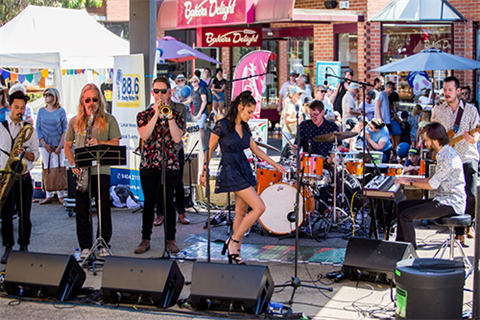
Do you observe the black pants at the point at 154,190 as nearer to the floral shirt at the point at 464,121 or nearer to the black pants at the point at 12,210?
the black pants at the point at 12,210

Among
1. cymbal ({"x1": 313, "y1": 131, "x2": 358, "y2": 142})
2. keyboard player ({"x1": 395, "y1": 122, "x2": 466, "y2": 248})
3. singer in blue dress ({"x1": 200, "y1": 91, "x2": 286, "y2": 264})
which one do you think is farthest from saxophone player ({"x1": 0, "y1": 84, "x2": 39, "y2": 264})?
keyboard player ({"x1": 395, "y1": 122, "x2": 466, "y2": 248})

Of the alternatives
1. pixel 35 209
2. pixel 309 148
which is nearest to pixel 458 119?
pixel 309 148

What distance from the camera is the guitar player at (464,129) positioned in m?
7.66

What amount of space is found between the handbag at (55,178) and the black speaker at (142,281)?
4751mm

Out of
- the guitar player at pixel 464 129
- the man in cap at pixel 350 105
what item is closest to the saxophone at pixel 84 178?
the guitar player at pixel 464 129

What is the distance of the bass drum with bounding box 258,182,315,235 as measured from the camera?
8.04m

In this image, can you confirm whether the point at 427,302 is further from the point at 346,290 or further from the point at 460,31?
the point at 460,31

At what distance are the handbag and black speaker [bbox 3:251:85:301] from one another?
4.16 m

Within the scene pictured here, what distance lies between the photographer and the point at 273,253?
7.40 m

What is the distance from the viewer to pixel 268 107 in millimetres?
20516

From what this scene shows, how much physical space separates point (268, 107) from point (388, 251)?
48.7ft

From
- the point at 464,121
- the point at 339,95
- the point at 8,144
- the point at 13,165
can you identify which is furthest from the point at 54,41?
the point at 464,121

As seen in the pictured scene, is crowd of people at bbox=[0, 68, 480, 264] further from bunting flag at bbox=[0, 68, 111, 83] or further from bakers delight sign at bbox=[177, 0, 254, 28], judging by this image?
bakers delight sign at bbox=[177, 0, 254, 28]

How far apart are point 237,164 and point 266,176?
2.00m
